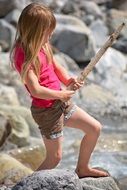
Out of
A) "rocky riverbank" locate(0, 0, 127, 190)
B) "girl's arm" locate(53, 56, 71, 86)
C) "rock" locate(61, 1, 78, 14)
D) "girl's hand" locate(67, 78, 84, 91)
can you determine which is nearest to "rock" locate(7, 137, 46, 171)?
"rocky riverbank" locate(0, 0, 127, 190)

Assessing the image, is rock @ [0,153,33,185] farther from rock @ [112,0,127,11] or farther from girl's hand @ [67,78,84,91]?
rock @ [112,0,127,11]

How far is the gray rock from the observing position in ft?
14.5

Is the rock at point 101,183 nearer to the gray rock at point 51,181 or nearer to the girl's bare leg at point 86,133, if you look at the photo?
the girl's bare leg at point 86,133

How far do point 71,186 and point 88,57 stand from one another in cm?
1318

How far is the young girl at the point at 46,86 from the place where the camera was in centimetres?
483

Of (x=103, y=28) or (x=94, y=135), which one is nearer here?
(x=94, y=135)

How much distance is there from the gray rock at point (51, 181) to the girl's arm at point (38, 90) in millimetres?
611

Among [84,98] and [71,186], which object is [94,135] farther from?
[84,98]

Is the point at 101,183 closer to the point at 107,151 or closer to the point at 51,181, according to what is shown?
the point at 51,181

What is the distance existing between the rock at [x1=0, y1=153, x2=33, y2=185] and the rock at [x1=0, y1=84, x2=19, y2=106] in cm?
554

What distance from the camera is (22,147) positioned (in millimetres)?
9281

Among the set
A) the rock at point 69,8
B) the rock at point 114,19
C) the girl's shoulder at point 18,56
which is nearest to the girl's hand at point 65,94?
the girl's shoulder at point 18,56

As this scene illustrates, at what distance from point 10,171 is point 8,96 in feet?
23.0

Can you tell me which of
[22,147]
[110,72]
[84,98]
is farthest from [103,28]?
[22,147]
